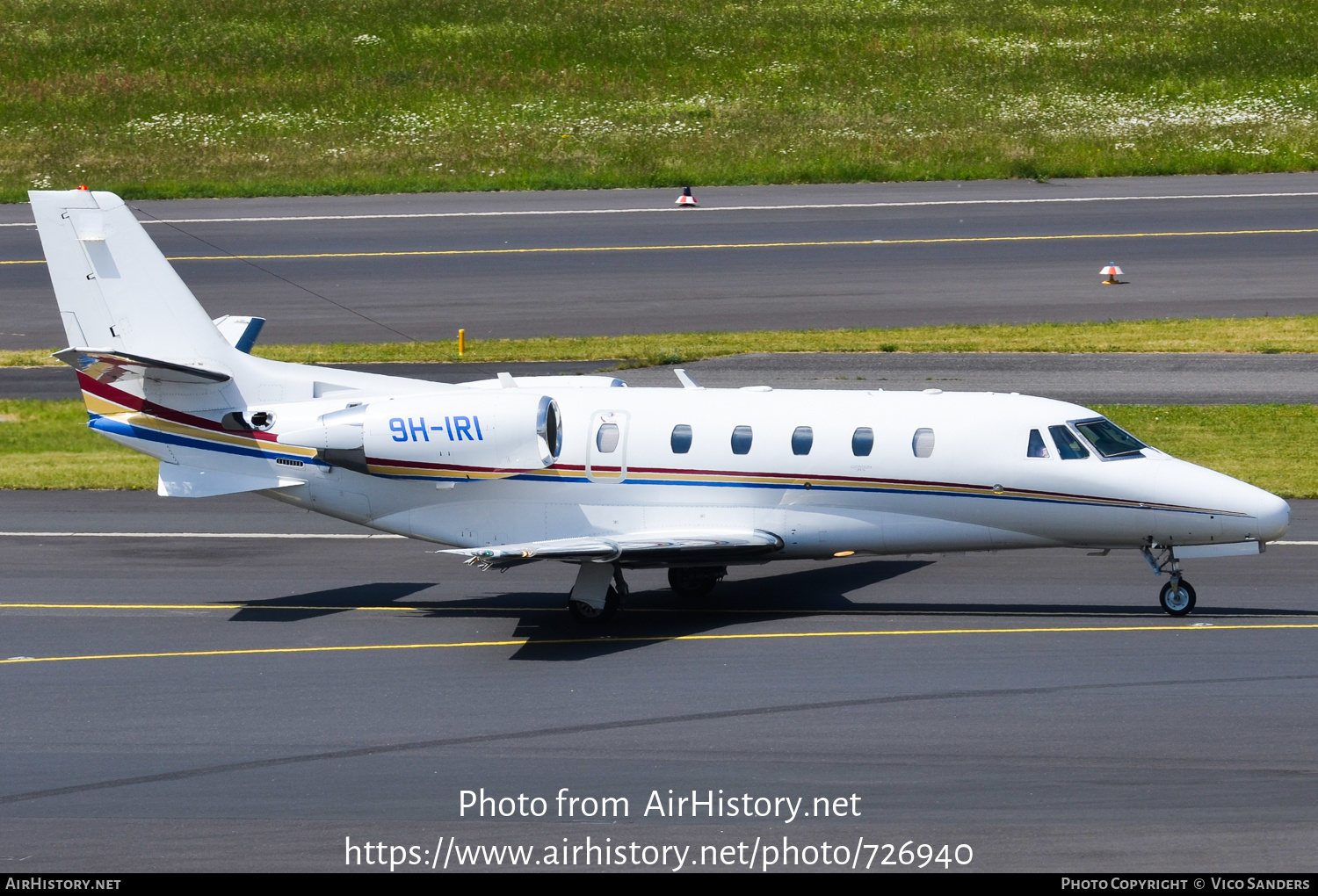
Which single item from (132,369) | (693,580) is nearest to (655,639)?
(693,580)

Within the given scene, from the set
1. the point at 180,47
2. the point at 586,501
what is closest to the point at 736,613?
the point at 586,501

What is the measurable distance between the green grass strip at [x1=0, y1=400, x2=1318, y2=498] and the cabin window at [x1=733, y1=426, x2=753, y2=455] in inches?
Answer: 413

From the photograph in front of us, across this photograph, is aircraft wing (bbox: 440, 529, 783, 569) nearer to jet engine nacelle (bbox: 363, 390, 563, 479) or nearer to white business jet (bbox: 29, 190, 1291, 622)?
white business jet (bbox: 29, 190, 1291, 622)

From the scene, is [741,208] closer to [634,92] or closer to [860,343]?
[860,343]

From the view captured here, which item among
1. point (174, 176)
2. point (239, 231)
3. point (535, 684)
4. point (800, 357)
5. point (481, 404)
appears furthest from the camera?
point (174, 176)

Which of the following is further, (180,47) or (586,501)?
(180,47)

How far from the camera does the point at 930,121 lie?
5347cm

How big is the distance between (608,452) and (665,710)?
4912 mm

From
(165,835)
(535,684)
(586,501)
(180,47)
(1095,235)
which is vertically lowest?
(165,835)

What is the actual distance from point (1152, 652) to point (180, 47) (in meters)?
54.2

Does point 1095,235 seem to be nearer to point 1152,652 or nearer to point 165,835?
point 1152,652

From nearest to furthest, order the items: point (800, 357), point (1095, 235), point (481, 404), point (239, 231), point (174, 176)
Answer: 1. point (481, 404)
2. point (800, 357)
3. point (1095, 235)
4. point (239, 231)
5. point (174, 176)

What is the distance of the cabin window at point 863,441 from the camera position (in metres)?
19.5

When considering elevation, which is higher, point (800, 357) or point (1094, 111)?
point (1094, 111)
